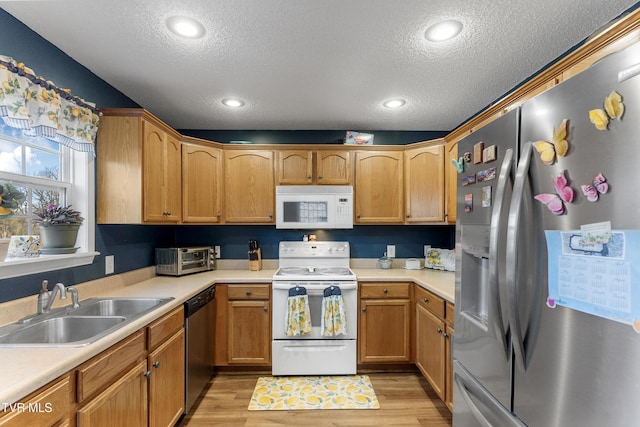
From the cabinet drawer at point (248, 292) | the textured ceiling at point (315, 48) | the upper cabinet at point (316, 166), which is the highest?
the textured ceiling at point (315, 48)

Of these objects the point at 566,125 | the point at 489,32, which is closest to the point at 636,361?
the point at 566,125

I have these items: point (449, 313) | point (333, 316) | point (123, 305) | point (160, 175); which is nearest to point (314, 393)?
point (333, 316)

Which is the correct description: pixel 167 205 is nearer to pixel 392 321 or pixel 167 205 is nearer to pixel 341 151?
pixel 341 151

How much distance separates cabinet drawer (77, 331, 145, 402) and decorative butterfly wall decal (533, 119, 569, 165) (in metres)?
1.80

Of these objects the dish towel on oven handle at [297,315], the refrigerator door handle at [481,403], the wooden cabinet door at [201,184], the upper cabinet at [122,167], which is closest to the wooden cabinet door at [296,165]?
the wooden cabinet door at [201,184]

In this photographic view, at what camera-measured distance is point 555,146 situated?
933 mm

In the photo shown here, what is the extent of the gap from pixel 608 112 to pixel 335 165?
2.43m

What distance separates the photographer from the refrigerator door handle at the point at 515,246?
999 mm

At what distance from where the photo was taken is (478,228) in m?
1.33

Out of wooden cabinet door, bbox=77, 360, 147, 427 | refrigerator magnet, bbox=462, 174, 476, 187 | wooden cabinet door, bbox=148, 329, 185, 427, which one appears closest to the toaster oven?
wooden cabinet door, bbox=148, 329, 185, 427

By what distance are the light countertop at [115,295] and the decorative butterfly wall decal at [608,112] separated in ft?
4.72

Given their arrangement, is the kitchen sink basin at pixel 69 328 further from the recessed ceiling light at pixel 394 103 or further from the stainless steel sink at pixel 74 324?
the recessed ceiling light at pixel 394 103

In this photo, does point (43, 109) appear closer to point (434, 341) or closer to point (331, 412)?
point (331, 412)

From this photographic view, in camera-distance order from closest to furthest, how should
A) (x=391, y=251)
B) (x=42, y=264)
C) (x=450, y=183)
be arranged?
1. (x=42, y=264)
2. (x=450, y=183)
3. (x=391, y=251)
